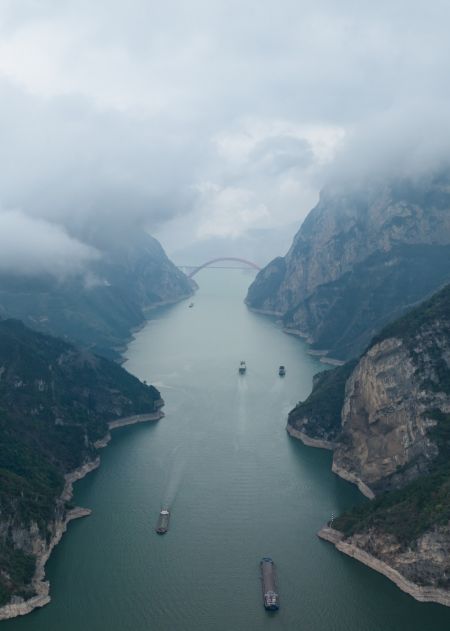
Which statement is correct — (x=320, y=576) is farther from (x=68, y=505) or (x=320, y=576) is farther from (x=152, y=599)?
(x=68, y=505)

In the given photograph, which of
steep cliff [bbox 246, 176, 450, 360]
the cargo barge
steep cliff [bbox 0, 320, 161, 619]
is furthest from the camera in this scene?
steep cliff [bbox 246, 176, 450, 360]

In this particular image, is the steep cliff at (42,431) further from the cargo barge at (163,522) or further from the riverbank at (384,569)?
the riverbank at (384,569)

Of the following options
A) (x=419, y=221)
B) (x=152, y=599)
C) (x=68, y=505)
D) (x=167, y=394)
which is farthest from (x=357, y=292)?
(x=152, y=599)

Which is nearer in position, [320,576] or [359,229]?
[320,576]

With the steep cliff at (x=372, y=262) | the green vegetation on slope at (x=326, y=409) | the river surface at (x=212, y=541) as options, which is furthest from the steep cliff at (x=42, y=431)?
the steep cliff at (x=372, y=262)

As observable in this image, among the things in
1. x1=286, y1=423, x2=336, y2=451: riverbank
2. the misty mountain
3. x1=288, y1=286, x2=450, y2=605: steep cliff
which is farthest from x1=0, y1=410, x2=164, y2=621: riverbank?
the misty mountain

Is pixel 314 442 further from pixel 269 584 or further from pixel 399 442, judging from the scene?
pixel 269 584

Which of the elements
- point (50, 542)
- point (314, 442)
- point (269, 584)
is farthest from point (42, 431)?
point (269, 584)

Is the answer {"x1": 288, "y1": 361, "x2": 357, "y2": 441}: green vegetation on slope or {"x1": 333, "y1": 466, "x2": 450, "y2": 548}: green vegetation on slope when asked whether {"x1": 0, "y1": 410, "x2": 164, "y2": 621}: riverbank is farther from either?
{"x1": 288, "y1": 361, "x2": 357, "y2": 441}: green vegetation on slope
